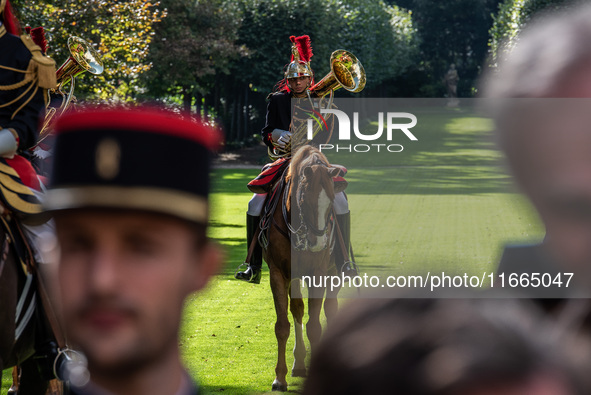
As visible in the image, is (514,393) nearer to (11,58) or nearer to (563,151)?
(563,151)

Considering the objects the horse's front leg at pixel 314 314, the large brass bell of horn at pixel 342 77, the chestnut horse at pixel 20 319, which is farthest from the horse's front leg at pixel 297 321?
the chestnut horse at pixel 20 319

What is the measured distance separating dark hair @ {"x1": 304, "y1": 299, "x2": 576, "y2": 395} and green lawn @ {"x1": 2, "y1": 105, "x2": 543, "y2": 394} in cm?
13

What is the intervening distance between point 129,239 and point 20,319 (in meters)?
4.43

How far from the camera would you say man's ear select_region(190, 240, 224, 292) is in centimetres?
188

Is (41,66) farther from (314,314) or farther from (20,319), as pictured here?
(314,314)

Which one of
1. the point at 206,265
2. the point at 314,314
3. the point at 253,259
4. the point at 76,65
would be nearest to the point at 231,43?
the point at 76,65

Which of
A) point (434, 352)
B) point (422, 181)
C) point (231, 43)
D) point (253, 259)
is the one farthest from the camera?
point (231, 43)

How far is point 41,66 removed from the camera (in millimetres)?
5332

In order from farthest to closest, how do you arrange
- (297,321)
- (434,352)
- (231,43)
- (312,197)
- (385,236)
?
(231,43), (385,236), (297,321), (312,197), (434,352)

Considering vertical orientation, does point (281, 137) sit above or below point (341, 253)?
above

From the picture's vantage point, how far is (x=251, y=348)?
1073 cm

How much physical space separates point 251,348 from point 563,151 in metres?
9.78

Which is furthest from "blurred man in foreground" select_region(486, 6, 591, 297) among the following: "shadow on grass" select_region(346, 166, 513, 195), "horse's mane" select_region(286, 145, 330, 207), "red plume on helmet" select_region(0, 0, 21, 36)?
"shadow on grass" select_region(346, 166, 513, 195)

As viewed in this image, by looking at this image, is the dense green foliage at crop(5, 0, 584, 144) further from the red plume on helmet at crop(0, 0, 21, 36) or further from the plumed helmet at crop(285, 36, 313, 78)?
the plumed helmet at crop(285, 36, 313, 78)
